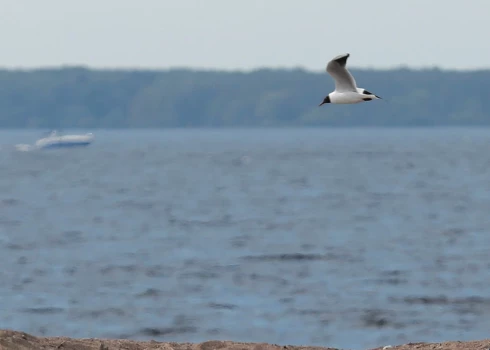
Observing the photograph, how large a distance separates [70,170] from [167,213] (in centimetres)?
5646

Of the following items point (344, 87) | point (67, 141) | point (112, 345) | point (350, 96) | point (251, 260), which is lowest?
point (251, 260)

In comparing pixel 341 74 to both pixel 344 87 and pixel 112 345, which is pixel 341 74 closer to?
pixel 344 87

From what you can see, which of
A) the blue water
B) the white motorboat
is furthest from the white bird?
the white motorboat

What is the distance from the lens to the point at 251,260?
37.8 meters

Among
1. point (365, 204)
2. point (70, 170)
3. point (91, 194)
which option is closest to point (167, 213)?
point (365, 204)

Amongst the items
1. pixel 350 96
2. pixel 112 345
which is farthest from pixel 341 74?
pixel 112 345

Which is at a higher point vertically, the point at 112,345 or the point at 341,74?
the point at 341,74

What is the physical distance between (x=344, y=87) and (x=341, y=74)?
34 centimetres

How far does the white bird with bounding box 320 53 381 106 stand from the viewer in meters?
16.3

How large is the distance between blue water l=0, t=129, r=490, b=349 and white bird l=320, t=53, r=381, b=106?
19.8ft

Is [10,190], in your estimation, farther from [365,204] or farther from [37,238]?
[37,238]

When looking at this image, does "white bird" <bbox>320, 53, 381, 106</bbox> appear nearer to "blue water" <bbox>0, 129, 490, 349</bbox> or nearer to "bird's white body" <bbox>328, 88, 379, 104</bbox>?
"bird's white body" <bbox>328, 88, 379, 104</bbox>

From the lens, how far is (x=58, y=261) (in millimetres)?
37406

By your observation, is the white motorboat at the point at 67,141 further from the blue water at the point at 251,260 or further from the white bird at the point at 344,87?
the white bird at the point at 344,87
